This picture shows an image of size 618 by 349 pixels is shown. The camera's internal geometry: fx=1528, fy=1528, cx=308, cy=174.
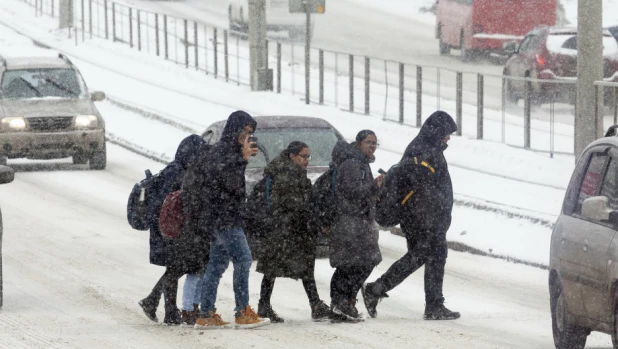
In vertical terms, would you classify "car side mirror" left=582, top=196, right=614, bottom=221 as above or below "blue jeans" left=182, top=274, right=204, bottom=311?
above

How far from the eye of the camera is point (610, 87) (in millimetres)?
16688

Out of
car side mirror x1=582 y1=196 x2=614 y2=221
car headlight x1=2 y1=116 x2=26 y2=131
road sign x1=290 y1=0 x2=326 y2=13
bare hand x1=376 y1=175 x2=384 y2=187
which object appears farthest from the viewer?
road sign x1=290 y1=0 x2=326 y2=13

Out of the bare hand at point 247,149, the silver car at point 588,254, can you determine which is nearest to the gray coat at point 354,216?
the bare hand at point 247,149

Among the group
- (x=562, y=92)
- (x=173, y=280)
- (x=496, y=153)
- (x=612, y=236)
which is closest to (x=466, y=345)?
(x=612, y=236)

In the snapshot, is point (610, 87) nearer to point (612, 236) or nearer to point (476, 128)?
point (476, 128)

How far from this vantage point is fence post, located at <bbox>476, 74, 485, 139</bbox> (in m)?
21.8

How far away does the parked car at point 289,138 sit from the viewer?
15625 millimetres

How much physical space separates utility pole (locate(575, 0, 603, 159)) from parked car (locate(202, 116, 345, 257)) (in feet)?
8.53

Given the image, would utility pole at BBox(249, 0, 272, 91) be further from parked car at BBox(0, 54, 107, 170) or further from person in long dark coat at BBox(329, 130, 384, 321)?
person in long dark coat at BBox(329, 130, 384, 321)

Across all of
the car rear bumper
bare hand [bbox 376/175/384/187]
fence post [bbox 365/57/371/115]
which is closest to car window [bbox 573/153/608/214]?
bare hand [bbox 376/175/384/187]

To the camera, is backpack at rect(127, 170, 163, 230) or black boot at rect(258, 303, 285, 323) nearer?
backpack at rect(127, 170, 163, 230)

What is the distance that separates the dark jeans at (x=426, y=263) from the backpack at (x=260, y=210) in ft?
3.76

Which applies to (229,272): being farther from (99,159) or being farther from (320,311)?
(99,159)

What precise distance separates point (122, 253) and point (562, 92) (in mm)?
6799
